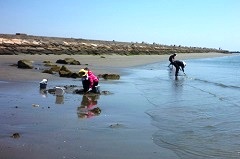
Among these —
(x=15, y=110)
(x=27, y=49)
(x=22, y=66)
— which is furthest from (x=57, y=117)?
(x=27, y=49)

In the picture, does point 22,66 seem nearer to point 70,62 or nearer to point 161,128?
point 70,62

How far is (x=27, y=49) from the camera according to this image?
46.0 meters

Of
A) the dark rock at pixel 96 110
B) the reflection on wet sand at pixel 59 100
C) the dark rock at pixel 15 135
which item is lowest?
the reflection on wet sand at pixel 59 100

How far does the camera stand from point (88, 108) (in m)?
11.8

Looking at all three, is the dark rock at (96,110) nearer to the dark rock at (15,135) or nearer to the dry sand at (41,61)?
the dark rock at (15,135)

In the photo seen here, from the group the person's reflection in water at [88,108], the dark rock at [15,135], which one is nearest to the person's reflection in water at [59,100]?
the person's reflection in water at [88,108]

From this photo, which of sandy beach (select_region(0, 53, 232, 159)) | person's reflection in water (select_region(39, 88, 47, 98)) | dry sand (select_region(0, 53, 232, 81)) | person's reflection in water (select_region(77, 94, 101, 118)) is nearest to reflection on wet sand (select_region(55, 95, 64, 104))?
sandy beach (select_region(0, 53, 232, 159))

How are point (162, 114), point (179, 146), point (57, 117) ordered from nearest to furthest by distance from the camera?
1. point (179, 146)
2. point (57, 117)
3. point (162, 114)

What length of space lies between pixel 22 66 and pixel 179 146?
19.8m

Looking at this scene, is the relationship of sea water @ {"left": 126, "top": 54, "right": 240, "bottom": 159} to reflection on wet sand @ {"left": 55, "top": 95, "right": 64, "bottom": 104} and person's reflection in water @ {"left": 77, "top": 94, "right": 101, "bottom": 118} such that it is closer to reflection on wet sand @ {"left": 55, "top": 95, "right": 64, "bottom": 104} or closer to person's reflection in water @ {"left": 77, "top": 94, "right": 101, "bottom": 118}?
person's reflection in water @ {"left": 77, "top": 94, "right": 101, "bottom": 118}

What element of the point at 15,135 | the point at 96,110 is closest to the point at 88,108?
the point at 96,110

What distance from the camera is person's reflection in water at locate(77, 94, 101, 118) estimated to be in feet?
35.3

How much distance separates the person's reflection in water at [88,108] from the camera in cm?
1076

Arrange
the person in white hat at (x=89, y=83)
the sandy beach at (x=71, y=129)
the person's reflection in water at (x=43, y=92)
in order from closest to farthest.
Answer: the sandy beach at (x=71, y=129) → the person's reflection in water at (x=43, y=92) → the person in white hat at (x=89, y=83)
